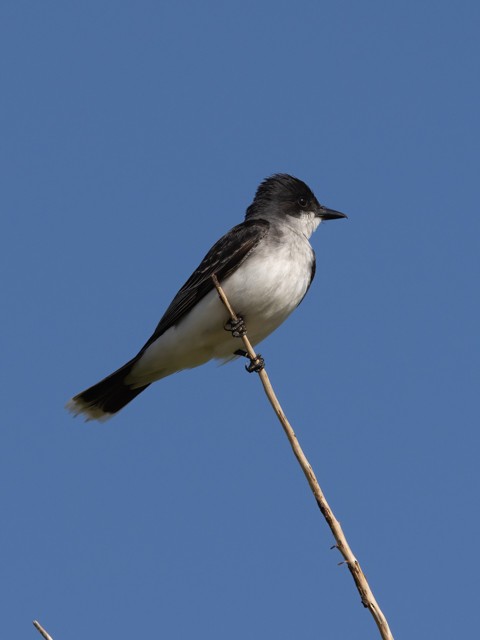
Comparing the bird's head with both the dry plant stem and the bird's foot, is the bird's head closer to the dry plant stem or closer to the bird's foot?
the bird's foot

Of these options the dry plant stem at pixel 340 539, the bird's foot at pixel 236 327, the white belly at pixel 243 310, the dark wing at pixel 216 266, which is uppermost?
the dark wing at pixel 216 266

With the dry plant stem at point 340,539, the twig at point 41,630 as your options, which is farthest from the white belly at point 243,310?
the twig at point 41,630

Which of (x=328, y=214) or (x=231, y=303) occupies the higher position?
(x=328, y=214)

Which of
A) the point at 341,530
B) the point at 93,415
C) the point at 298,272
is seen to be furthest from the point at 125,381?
the point at 341,530

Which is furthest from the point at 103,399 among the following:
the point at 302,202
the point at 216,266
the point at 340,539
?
the point at 340,539

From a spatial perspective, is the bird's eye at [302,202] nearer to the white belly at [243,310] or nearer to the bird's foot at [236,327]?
the white belly at [243,310]

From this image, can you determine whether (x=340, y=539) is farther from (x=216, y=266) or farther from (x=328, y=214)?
(x=328, y=214)

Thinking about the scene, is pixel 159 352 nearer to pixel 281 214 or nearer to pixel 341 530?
pixel 281 214
